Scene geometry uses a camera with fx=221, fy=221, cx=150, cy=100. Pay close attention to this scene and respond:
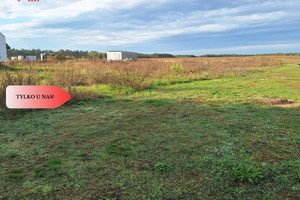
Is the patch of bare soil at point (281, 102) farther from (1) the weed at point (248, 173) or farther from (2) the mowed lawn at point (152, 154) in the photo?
(1) the weed at point (248, 173)

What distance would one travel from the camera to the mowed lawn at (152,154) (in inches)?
116

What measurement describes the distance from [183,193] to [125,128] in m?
2.88

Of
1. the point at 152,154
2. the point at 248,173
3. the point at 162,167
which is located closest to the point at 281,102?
the point at 248,173

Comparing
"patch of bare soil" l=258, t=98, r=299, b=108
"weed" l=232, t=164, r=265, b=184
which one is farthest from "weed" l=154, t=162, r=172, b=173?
"patch of bare soil" l=258, t=98, r=299, b=108

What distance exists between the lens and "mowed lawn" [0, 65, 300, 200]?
2.95 metres

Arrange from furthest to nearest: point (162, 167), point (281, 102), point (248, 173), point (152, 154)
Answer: point (281, 102) < point (152, 154) < point (162, 167) < point (248, 173)

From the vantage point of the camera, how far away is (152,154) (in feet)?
13.1

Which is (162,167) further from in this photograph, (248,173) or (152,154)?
(248,173)

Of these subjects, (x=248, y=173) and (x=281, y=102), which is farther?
(x=281, y=102)

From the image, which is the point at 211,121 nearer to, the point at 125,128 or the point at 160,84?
the point at 125,128

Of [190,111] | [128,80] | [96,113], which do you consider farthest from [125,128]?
[128,80]

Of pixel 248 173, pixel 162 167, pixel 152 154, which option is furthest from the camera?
pixel 152 154

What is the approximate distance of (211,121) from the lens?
5.88 metres

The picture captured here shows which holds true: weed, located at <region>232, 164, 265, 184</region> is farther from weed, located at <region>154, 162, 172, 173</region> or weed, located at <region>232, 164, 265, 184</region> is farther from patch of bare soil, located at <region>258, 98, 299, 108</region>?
patch of bare soil, located at <region>258, 98, 299, 108</region>
